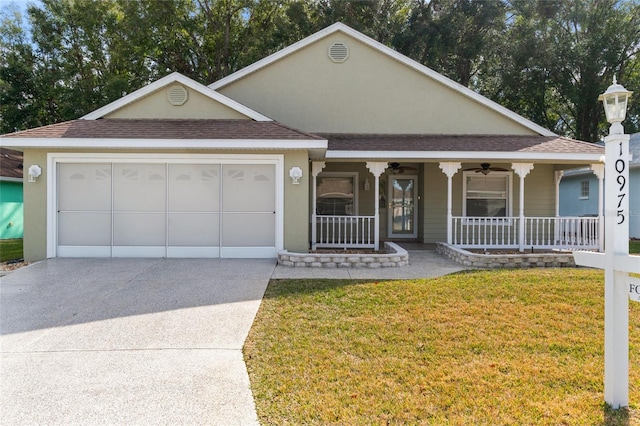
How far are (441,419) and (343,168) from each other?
9851mm

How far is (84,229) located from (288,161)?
203 inches

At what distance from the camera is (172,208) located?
9.06 meters

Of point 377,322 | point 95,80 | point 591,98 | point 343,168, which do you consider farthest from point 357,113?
point 591,98

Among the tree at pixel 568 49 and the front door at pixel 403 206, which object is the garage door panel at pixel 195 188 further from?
the tree at pixel 568 49

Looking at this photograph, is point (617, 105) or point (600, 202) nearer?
point (617, 105)

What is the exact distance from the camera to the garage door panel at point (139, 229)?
9.05 meters

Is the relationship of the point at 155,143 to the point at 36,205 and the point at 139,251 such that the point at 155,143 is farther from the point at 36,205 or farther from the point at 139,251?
the point at 36,205

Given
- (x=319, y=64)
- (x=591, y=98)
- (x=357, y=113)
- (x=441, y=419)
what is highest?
(x=591, y=98)

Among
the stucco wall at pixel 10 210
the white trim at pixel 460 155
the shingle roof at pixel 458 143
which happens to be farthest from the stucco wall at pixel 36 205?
the stucco wall at pixel 10 210

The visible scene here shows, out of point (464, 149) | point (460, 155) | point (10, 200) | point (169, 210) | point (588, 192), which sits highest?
point (464, 149)

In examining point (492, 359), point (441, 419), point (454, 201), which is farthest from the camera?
point (454, 201)

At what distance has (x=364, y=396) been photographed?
10.4 feet

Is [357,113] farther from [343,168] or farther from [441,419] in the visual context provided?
[441,419]

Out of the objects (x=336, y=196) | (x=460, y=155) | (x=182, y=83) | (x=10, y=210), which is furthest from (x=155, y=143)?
(x=10, y=210)
